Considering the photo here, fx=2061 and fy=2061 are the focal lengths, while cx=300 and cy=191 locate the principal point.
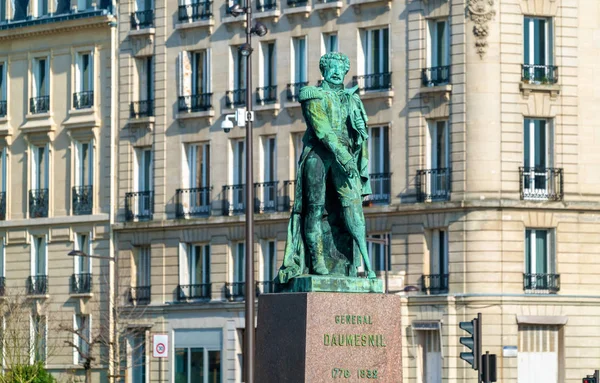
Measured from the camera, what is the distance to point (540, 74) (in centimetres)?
6206

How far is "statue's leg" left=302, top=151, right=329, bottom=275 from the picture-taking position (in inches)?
1056

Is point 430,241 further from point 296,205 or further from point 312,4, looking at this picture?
point 296,205

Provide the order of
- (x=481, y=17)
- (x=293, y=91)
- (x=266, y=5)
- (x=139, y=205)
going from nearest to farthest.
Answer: (x=481, y=17)
(x=293, y=91)
(x=266, y=5)
(x=139, y=205)

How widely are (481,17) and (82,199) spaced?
17.9 meters

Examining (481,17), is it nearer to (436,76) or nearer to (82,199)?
(436,76)

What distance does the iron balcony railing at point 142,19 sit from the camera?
70.4 m

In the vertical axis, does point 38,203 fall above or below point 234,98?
below

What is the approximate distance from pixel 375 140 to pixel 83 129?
13.0 metres

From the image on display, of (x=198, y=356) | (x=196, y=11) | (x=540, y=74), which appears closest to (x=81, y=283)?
(x=198, y=356)

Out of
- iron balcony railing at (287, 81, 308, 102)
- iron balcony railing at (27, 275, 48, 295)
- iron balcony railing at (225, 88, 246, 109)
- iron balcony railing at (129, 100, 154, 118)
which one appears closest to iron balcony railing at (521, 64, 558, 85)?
iron balcony railing at (287, 81, 308, 102)

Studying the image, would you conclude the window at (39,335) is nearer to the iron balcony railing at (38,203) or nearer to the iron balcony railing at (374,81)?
the iron balcony railing at (38,203)

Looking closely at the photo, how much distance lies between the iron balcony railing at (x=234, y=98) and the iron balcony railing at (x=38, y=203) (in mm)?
9332

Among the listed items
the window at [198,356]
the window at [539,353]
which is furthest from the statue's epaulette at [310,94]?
the window at [198,356]

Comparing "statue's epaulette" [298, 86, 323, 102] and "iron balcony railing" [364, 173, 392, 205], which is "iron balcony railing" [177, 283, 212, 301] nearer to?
"iron balcony railing" [364, 173, 392, 205]
